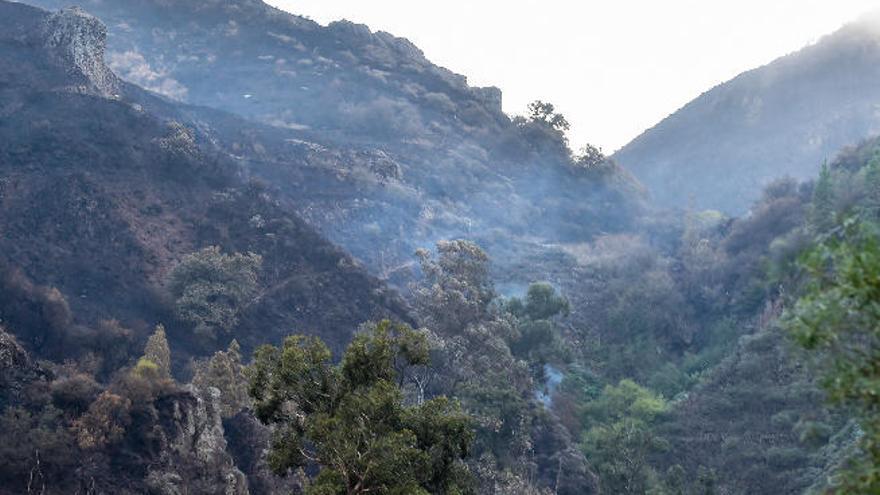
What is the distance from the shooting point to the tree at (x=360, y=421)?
1219 cm

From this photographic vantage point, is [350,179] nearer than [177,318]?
No

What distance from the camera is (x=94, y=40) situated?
2095 inches

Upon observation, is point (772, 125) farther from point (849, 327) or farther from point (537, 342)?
point (849, 327)

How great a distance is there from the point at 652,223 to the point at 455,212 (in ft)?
80.7

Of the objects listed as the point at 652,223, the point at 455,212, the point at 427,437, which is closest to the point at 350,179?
the point at 455,212

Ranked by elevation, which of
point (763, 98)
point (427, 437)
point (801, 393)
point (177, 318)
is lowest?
point (177, 318)

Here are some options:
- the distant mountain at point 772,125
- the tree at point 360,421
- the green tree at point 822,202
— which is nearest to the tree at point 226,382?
the tree at point 360,421

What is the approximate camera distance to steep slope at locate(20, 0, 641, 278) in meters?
62.6

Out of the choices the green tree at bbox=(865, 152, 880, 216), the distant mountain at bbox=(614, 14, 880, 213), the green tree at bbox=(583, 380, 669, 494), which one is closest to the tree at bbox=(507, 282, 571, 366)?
the green tree at bbox=(583, 380, 669, 494)

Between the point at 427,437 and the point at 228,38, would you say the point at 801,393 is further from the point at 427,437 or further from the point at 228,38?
the point at 228,38

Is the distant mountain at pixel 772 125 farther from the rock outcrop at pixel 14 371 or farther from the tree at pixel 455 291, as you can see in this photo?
the rock outcrop at pixel 14 371

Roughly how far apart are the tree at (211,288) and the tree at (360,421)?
2214 cm

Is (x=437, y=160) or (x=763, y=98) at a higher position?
(x=763, y=98)

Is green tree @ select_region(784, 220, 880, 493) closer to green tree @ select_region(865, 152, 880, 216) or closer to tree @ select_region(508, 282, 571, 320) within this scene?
green tree @ select_region(865, 152, 880, 216)
